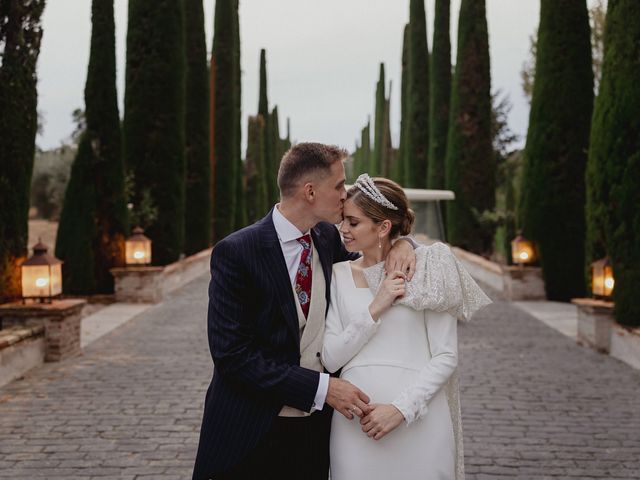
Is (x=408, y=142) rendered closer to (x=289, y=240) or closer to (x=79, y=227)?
(x=79, y=227)

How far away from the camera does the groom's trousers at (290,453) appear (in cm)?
244

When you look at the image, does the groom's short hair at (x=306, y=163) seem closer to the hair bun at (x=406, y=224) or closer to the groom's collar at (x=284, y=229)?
the groom's collar at (x=284, y=229)

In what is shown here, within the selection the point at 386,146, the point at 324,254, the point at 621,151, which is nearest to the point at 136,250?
the point at 621,151

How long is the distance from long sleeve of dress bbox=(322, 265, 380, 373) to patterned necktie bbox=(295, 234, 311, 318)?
0.11 m

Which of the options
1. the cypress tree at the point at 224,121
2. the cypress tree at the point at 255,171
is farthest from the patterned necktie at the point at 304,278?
the cypress tree at the point at 255,171

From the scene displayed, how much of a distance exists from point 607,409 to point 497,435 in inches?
51.2

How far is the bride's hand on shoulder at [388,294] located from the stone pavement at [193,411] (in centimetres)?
238

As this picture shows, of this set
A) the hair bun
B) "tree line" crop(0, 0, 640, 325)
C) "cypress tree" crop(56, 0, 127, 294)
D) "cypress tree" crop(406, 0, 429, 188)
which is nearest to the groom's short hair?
the hair bun

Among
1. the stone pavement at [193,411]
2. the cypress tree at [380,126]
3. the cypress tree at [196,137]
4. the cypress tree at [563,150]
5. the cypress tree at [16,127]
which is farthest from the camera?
the cypress tree at [380,126]

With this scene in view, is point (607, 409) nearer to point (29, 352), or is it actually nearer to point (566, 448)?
point (566, 448)

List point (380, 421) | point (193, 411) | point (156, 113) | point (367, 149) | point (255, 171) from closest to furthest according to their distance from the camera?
point (380, 421), point (193, 411), point (156, 113), point (255, 171), point (367, 149)

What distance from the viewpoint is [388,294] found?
2402 mm

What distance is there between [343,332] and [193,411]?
12.0 ft

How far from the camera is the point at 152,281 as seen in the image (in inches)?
504
